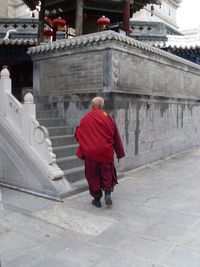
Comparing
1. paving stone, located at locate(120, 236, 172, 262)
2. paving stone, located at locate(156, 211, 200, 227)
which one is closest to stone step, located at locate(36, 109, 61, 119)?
paving stone, located at locate(156, 211, 200, 227)

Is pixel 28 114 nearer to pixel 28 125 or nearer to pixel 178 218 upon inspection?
pixel 28 125

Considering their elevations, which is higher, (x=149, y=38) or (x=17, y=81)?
(x=149, y=38)

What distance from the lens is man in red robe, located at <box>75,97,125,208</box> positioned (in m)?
4.98

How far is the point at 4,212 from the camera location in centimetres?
475

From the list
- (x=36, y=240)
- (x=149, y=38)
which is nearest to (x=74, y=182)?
(x=36, y=240)

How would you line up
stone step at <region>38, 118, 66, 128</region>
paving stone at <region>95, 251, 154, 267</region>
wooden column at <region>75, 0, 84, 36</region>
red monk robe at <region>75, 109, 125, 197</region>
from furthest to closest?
wooden column at <region>75, 0, 84, 36</region>, stone step at <region>38, 118, 66, 128</region>, red monk robe at <region>75, 109, 125, 197</region>, paving stone at <region>95, 251, 154, 267</region>

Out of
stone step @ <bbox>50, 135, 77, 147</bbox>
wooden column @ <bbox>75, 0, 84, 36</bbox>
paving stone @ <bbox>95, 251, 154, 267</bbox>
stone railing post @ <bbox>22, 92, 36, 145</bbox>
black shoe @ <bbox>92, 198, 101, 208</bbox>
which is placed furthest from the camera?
wooden column @ <bbox>75, 0, 84, 36</bbox>

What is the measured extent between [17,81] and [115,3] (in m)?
5.16

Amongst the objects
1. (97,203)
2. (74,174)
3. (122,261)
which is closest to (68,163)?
(74,174)

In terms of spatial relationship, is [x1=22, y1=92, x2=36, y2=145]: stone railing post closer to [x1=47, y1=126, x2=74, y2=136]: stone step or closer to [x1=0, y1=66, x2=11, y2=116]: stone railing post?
[x1=0, y1=66, x2=11, y2=116]: stone railing post

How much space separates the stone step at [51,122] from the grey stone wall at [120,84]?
0.61 ft

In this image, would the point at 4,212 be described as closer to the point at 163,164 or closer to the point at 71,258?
the point at 71,258

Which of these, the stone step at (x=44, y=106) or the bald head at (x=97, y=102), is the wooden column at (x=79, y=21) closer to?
the stone step at (x=44, y=106)

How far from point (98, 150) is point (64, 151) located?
6.12 feet
